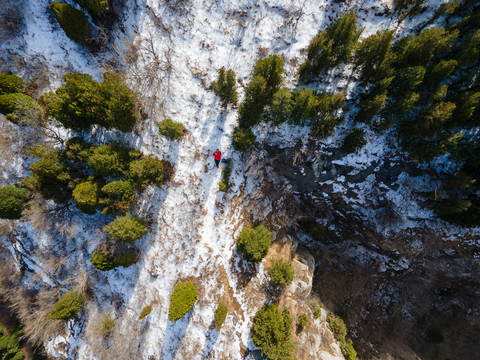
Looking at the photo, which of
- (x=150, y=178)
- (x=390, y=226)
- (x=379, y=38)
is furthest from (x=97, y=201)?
(x=390, y=226)

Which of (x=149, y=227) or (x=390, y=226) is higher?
(x=390, y=226)

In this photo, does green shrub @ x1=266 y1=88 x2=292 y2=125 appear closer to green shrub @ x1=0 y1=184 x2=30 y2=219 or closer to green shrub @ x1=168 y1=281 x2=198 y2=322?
green shrub @ x1=168 y1=281 x2=198 y2=322

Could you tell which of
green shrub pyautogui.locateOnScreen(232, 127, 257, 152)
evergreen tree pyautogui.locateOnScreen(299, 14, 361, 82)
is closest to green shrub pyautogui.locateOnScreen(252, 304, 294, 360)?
green shrub pyautogui.locateOnScreen(232, 127, 257, 152)

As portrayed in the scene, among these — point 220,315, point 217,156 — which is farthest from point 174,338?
point 217,156

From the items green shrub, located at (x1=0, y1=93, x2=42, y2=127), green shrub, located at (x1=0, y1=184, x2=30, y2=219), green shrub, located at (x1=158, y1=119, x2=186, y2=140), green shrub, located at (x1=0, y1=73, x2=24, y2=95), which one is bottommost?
green shrub, located at (x1=0, y1=184, x2=30, y2=219)

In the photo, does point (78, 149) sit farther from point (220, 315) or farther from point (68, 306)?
point (220, 315)

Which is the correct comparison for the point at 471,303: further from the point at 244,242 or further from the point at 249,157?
the point at 249,157

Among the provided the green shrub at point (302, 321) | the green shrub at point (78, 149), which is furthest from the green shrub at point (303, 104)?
the green shrub at point (302, 321)
